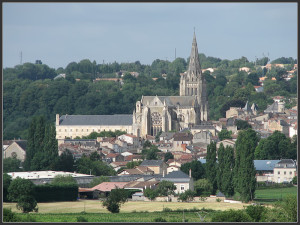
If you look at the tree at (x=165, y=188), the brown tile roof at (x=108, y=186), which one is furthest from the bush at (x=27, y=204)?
the tree at (x=165, y=188)

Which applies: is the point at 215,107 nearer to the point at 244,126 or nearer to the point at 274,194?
the point at 244,126

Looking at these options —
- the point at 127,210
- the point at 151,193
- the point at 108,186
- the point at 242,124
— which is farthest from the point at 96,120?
the point at 127,210

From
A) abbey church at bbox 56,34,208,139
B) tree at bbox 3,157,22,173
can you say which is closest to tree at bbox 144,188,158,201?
tree at bbox 3,157,22,173

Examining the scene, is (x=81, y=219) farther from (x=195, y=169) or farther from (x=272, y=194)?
(x=195, y=169)

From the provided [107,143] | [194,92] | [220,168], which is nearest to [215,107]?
[194,92]

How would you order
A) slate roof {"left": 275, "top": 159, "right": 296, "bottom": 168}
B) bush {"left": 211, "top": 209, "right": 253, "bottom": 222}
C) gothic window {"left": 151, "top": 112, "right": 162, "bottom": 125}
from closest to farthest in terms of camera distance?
bush {"left": 211, "top": 209, "right": 253, "bottom": 222} < slate roof {"left": 275, "top": 159, "right": 296, "bottom": 168} < gothic window {"left": 151, "top": 112, "right": 162, "bottom": 125}

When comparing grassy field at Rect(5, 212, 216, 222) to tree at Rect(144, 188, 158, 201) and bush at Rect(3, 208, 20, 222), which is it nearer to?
bush at Rect(3, 208, 20, 222)
